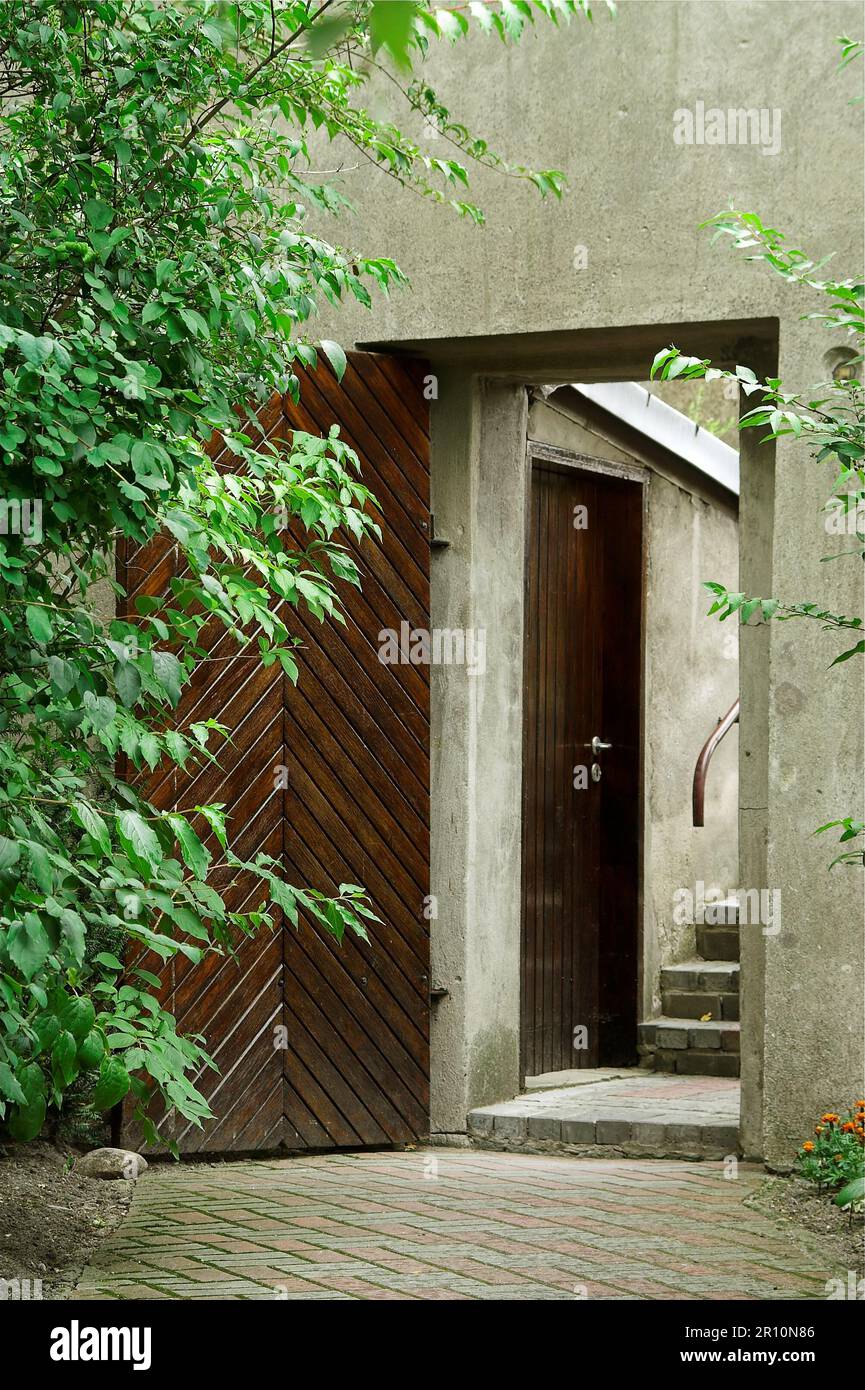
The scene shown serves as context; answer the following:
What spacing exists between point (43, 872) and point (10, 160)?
1.69 metres

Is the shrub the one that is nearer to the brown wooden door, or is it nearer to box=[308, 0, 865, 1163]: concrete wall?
box=[308, 0, 865, 1163]: concrete wall

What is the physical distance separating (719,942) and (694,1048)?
2.86 feet

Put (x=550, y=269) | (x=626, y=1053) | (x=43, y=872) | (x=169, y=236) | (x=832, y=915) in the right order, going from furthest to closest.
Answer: (x=626, y=1053), (x=550, y=269), (x=832, y=915), (x=169, y=236), (x=43, y=872)

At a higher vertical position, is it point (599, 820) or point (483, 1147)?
point (599, 820)

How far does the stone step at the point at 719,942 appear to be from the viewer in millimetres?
8672

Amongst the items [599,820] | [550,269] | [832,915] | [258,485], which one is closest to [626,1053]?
[599,820]

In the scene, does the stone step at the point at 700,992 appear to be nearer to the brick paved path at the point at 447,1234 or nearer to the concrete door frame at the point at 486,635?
the concrete door frame at the point at 486,635

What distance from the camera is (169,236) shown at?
3.85 metres

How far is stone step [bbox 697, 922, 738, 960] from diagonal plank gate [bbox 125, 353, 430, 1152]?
2.50 metres

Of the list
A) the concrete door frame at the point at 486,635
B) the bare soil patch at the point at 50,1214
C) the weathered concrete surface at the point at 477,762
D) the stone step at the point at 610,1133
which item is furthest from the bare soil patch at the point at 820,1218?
the bare soil patch at the point at 50,1214

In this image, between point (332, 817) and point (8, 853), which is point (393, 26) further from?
point (332, 817)

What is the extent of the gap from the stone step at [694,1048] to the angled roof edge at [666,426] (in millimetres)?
3067

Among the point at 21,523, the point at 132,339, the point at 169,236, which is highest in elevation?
the point at 169,236

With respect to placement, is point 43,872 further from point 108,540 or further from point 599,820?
point 599,820
